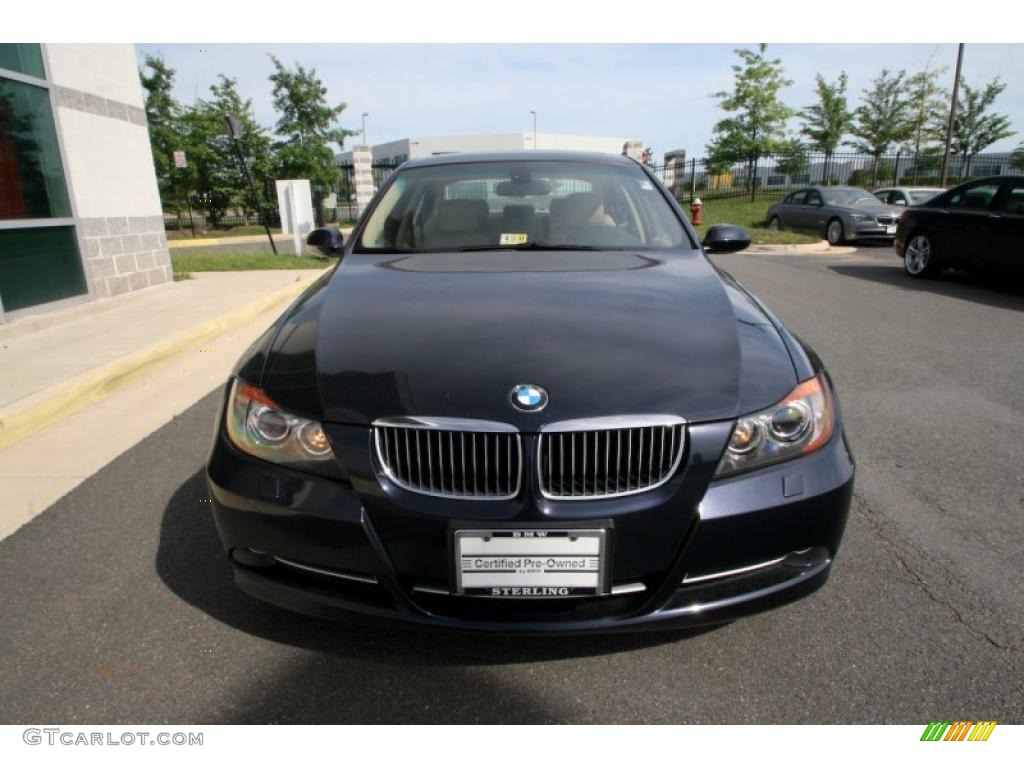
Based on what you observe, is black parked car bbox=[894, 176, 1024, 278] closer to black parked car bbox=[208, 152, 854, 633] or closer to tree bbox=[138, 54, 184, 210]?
black parked car bbox=[208, 152, 854, 633]

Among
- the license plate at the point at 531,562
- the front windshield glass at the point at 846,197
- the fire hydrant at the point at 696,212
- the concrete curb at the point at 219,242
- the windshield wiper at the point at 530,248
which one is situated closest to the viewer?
the license plate at the point at 531,562

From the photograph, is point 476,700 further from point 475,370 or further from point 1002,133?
point 1002,133

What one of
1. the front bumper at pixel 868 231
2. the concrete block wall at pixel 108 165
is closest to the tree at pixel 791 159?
the front bumper at pixel 868 231

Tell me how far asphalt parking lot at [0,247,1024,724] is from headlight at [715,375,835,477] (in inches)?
25.4

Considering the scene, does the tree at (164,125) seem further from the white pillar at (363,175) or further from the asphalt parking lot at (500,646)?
the asphalt parking lot at (500,646)

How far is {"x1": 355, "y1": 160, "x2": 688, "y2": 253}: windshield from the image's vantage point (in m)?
3.11

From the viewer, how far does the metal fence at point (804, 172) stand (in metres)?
27.1

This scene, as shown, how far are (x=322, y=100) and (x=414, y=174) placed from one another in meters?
23.5

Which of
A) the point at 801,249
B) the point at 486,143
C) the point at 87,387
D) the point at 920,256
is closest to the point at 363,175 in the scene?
the point at 801,249

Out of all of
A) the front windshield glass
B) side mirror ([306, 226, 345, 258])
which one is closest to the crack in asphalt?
side mirror ([306, 226, 345, 258])

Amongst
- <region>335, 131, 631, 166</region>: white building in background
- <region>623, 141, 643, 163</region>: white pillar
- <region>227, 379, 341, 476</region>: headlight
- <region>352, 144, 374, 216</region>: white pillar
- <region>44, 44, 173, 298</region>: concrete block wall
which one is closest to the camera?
<region>227, 379, 341, 476</region>: headlight

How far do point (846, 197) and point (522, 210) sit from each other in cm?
1572

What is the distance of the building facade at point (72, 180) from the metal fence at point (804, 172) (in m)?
22.1

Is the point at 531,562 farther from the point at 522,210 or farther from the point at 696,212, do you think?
the point at 696,212
